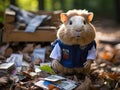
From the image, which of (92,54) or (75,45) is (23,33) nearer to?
(75,45)

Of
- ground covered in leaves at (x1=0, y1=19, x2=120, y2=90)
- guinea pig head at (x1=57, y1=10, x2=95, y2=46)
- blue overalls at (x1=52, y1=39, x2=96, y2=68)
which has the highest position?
guinea pig head at (x1=57, y1=10, x2=95, y2=46)

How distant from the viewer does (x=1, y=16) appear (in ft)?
19.6

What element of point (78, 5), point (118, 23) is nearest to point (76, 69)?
point (118, 23)

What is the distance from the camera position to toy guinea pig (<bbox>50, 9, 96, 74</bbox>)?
4125mm

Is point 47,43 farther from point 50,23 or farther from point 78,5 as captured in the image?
point 78,5

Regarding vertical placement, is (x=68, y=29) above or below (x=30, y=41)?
above

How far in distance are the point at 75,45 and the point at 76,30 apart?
0.72ft

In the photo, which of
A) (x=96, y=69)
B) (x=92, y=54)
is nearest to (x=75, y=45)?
(x=92, y=54)

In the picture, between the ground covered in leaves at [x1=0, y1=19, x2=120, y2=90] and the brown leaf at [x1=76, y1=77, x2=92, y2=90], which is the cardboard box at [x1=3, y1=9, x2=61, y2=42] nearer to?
the ground covered in leaves at [x1=0, y1=19, x2=120, y2=90]

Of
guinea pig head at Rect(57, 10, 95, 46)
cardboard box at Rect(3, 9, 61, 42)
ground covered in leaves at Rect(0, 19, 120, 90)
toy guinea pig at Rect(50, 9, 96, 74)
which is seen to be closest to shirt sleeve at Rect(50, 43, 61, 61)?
toy guinea pig at Rect(50, 9, 96, 74)

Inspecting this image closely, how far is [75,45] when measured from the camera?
423 cm

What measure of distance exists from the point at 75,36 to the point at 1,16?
222cm

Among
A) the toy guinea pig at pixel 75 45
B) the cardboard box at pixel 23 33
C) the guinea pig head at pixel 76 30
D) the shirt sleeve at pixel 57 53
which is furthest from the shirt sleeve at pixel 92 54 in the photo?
the cardboard box at pixel 23 33

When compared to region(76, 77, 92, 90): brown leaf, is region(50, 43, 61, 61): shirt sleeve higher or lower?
higher
